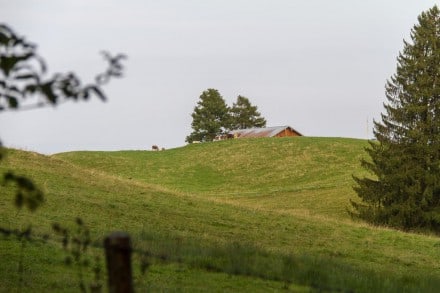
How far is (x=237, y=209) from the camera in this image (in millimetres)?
30531

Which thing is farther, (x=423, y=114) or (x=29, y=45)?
(x=423, y=114)

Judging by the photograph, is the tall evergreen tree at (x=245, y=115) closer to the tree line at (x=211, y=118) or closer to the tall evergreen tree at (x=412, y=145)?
the tree line at (x=211, y=118)

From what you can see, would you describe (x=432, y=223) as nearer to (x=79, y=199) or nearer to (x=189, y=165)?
(x=79, y=199)

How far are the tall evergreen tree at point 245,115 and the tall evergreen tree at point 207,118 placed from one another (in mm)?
5943

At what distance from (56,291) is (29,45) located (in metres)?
6.89

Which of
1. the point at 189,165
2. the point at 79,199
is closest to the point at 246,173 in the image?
the point at 189,165

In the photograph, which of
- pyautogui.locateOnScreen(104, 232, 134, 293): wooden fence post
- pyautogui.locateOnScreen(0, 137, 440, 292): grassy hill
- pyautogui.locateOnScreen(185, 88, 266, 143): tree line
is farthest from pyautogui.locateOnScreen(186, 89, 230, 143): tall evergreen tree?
pyautogui.locateOnScreen(104, 232, 134, 293): wooden fence post

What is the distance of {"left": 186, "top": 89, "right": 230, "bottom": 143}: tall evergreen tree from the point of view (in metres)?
125

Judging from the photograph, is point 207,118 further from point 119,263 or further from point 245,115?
point 119,263

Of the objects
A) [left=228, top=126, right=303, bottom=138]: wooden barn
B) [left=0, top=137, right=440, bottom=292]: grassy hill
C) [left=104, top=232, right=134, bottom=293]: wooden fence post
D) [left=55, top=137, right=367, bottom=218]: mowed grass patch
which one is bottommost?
[left=0, top=137, right=440, bottom=292]: grassy hill

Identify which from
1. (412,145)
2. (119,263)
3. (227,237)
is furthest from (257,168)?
(119,263)

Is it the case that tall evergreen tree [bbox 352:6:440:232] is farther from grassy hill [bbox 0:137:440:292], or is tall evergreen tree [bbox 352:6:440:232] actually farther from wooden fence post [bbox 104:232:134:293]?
wooden fence post [bbox 104:232:134:293]

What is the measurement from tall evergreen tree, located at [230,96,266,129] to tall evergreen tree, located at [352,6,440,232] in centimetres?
8951

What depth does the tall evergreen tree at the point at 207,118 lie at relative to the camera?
12475cm
